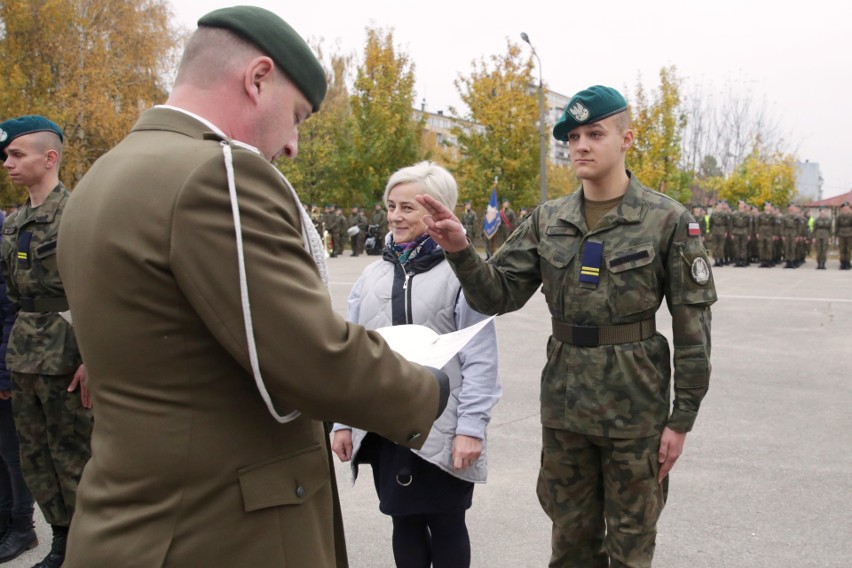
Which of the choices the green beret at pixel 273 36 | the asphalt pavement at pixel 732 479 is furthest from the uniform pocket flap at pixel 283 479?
the asphalt pavement at pixel 732 479

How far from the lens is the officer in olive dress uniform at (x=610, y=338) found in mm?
2781

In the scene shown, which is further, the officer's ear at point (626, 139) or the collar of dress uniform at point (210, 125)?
the officer's ear at point (626, 139)

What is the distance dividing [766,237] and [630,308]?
22.7 m

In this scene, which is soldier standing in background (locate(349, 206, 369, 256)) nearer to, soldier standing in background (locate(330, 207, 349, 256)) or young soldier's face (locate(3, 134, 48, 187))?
soldier standing in background (locate(330, 207, 349, 256))

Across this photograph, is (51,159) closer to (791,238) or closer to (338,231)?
(791,238)

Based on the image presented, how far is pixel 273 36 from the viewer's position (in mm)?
1495

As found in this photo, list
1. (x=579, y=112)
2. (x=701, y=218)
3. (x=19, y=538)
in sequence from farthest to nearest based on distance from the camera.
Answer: (x=701, y=218), (x=19, y=538), (x=579, y=112)

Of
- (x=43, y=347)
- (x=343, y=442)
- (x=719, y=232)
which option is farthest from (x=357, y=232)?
(x=343, y=442)

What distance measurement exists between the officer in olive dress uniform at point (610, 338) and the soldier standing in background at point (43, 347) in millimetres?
2123

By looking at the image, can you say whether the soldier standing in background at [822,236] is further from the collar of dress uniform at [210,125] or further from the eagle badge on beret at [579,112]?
the collar of dress uniform at [210,125]

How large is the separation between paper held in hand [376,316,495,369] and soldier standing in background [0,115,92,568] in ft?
→ 7.97

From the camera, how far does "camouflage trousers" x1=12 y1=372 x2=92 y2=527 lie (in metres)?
3.74

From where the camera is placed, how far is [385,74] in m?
35.2

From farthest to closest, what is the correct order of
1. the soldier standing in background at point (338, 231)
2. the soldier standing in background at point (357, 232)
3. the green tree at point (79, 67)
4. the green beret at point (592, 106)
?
1. the soldier standing in background at point (338, 231)
2. the soldier standing in background at point (357, 232)
3. the green tree at point (79, 67)
4. the green beret at point (592, 106)
